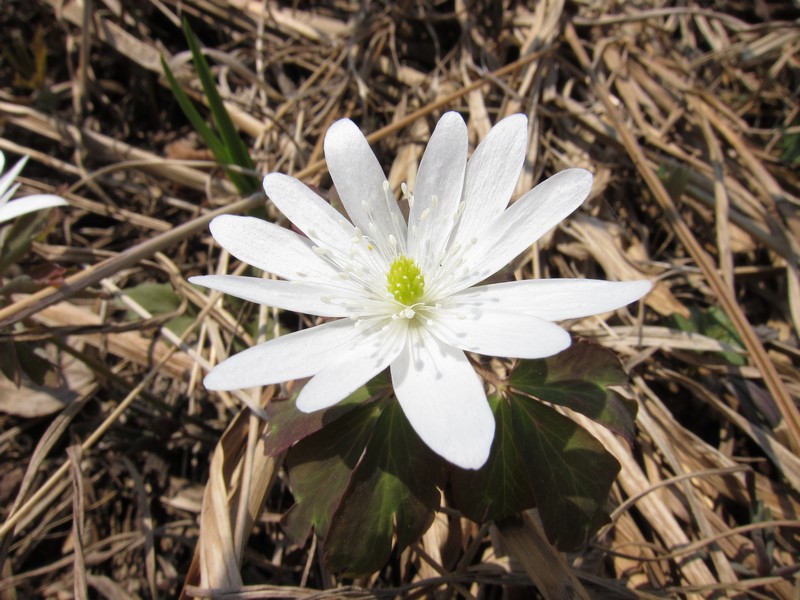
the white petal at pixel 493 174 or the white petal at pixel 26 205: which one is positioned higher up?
the white petal at pixel 26 205

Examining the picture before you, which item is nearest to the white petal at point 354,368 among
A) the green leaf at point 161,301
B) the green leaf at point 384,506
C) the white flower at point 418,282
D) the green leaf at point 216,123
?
the white flower at point 418,282

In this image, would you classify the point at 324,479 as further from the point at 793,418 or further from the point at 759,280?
the point at 759,280

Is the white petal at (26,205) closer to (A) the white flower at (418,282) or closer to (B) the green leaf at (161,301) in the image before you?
(B) the green leaf at (161,301)

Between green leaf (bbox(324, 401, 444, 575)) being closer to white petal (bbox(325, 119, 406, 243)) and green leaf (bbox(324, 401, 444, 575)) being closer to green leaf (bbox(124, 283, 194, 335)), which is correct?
white petal (bbox(325, 119, 406, 243))

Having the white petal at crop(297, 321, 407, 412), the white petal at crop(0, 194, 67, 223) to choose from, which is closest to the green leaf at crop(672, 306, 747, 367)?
the white petal at crop(297, 321, 407, 412)

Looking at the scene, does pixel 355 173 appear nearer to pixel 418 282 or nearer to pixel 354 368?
pixel 418 282

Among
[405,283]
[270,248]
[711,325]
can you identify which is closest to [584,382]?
[405,283]
